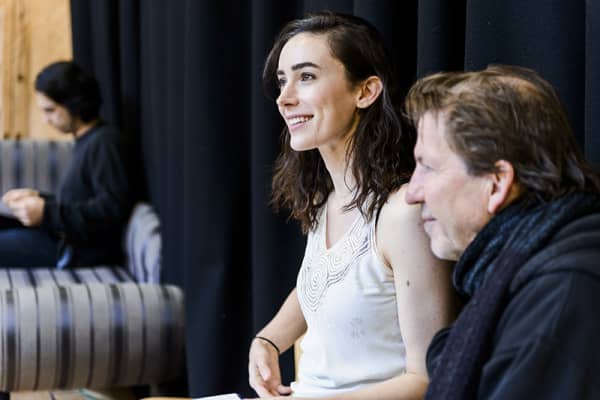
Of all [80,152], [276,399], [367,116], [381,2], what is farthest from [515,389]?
[80,152]

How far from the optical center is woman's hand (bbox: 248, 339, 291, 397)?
1691 mm

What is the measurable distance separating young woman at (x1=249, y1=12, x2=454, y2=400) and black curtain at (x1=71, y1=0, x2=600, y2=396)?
0.50 feet

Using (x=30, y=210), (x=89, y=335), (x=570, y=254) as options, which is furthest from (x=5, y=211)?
(x=570, y=254)

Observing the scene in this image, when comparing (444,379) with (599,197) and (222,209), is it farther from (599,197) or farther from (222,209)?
(222,209)

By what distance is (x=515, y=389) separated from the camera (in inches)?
39.8

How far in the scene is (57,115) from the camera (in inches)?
152

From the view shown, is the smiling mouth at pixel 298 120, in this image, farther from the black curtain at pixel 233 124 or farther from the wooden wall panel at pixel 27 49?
the wooden wall panel at pixel 27 49

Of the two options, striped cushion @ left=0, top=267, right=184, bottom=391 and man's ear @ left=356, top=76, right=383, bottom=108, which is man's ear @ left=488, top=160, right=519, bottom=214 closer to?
man's ear @ left=356, top=76, right=383, bottom=108

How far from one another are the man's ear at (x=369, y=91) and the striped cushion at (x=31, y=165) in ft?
9.77

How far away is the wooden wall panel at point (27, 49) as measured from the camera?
4.99 metres

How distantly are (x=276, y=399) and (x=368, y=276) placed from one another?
0.75ft

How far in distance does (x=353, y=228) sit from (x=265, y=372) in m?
0.32

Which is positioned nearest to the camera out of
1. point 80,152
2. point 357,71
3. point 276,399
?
point 276,399

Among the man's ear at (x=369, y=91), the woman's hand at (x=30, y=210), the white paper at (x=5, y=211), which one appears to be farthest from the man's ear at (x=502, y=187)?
the white paper at (x=5, y=211)
